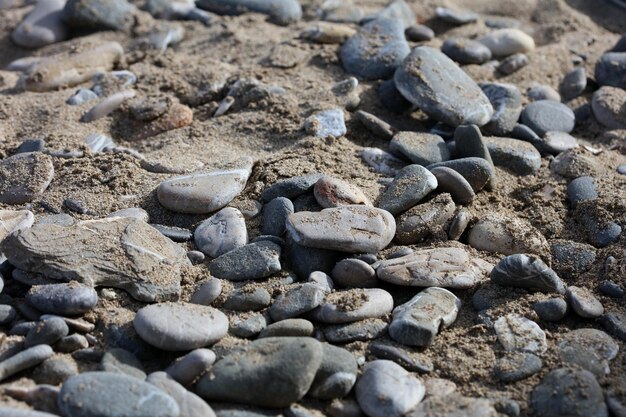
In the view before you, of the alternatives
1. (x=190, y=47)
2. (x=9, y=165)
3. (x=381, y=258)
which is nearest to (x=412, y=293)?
(x=381, y=258)

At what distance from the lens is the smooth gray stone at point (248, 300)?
296 centimetres

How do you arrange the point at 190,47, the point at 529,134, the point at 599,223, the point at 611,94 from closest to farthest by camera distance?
the point at 599,223 → the point at 529,134 → the point at 611,94 → the point at 190,47

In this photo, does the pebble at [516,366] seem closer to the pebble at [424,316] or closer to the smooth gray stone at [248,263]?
the pebble at [424,316]

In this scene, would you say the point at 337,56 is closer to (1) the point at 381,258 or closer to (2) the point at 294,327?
→ (1) the point at 381,258

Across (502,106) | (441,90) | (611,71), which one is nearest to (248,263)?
(441,90)

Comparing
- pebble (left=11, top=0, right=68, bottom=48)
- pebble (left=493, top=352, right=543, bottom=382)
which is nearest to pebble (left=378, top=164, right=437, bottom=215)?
pebble (left=493, top=352, right=543, bottom=382)

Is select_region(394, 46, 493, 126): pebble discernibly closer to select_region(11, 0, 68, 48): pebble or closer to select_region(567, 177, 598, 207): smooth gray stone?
select_region(567, 177, 598, 207): smooth gray stone

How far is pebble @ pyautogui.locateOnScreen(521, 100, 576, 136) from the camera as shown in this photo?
164 inches

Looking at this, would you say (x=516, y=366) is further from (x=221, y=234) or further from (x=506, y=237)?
(x=221, y=234)

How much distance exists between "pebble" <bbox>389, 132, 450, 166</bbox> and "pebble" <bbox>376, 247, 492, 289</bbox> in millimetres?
654

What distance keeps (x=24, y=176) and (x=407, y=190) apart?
1.66m

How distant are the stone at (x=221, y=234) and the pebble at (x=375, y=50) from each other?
143 centimetres

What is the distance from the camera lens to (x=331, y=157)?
3764 millimetres

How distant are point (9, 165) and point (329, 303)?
65.8 inches
